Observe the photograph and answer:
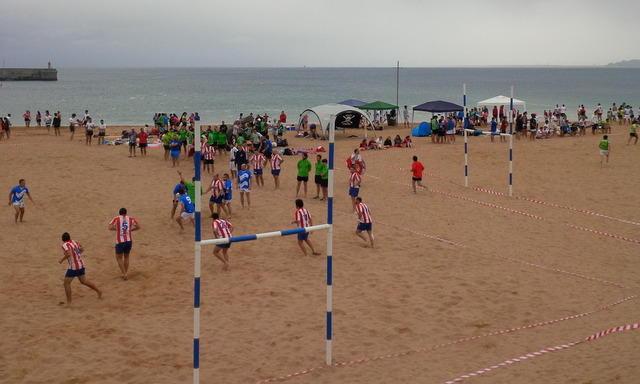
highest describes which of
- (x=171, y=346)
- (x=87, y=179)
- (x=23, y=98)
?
(x=23, y=98)

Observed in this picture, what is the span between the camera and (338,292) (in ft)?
35.8

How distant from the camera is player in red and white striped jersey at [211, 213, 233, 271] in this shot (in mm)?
11430

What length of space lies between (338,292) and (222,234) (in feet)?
7.44

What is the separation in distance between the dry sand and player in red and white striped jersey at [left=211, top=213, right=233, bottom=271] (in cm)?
36

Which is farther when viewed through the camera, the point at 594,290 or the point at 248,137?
the point at 248,137

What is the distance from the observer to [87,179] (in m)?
20.6

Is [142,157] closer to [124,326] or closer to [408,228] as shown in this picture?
[408,228]

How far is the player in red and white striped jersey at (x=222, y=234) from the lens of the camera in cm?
1143

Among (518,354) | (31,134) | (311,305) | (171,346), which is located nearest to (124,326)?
(171,346)

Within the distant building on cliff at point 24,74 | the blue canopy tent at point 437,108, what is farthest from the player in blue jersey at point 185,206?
the distant building on cliff at point 24,74

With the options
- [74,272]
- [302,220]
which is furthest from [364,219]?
[74,272]

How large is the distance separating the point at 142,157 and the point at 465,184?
12.4 meters

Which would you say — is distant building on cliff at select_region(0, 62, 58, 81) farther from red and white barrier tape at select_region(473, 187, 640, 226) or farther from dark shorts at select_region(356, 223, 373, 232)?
dark shorts at select_region(356, 223, 373, 232)

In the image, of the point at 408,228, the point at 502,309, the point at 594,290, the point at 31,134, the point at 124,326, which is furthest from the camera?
the point at 31,134
